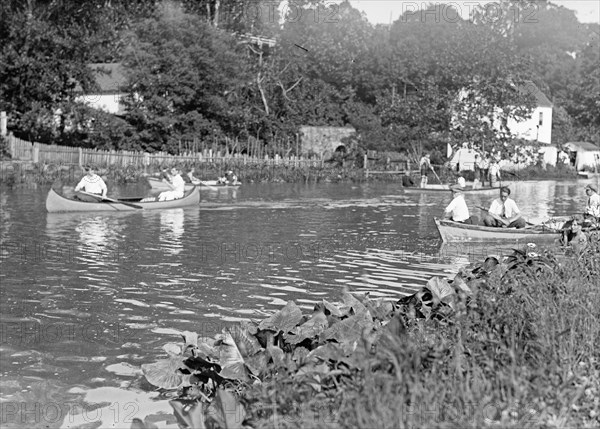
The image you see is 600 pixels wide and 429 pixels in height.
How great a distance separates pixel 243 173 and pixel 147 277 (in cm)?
3487

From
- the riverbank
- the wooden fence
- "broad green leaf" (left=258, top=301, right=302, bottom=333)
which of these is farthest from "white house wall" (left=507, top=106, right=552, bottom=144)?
"broad green leaf" (left=258, top=301, right=302, bottom=333)

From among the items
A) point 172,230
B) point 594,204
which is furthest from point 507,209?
point 172,230

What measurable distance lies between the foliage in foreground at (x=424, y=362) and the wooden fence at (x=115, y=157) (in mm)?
35425

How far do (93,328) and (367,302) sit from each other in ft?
12.8

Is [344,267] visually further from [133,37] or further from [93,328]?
[133,37]

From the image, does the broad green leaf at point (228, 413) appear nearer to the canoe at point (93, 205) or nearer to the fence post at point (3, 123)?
the canoe at point (93, 205)

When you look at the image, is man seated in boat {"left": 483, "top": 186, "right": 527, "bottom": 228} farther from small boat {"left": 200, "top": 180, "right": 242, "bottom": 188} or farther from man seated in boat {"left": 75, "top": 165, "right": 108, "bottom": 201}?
small boat {"left": 200, "top": 180, "right": 242, "bottom": 188}

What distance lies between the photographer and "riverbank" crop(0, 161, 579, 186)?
129 feet

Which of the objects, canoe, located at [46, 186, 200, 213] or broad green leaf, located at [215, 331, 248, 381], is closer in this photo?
broad green leaf, located at [215, 331, 248, 381]

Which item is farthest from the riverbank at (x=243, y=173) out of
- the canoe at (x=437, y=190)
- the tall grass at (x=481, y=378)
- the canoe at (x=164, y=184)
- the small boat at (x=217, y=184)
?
the tall grass at (x=481, y=378)

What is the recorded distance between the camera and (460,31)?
69312mm

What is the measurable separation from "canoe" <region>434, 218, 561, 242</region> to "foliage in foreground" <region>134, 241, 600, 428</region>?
925cm

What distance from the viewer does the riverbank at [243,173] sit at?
39.2 m

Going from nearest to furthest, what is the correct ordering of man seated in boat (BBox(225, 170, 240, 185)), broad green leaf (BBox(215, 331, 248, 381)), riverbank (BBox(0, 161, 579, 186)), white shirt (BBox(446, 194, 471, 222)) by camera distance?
broad green leaf (BBox(215, 331, 248, 381)) → white shirt (BBox(446, 194, 471, 222)) → riverbank (BBox(0, 161, 579, 186)) → man seated in boat (BBox(225, 170, 240, 185))
